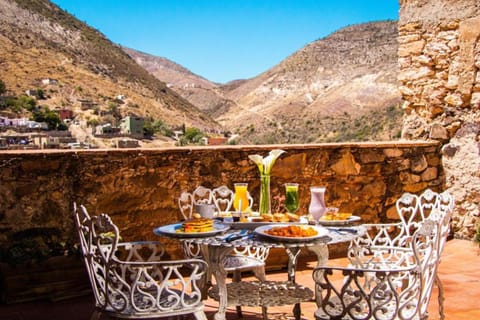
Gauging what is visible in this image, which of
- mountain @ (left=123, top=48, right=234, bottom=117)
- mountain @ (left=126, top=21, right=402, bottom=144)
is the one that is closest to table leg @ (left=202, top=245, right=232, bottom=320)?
mountain @ (left=126, top=21, right=402, bottom=144)

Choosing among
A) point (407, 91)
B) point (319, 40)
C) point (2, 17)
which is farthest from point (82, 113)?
point (407, 91)

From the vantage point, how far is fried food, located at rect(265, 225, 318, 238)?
2.30 meters

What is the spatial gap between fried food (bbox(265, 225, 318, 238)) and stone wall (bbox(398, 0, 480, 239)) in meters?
2.92

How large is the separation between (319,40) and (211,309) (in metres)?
44.2

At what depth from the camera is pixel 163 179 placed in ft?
13.2

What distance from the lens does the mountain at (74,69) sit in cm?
3847

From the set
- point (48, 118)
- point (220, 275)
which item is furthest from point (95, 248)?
point (48, 118)

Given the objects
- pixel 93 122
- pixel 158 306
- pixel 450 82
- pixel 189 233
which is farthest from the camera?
pixel 93 122

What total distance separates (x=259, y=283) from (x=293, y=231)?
0.77m

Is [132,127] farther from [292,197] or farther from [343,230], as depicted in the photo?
[343,230]

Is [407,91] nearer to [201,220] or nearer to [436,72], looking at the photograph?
[436,72]

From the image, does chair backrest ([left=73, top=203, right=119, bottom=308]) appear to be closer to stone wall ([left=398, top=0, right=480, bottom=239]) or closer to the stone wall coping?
the stone wall coping

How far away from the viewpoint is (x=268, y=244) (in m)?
2.27

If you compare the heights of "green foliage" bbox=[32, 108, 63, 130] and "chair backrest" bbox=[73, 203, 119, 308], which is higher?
"green foliage" bbox=[32, 108, 63, 130]
